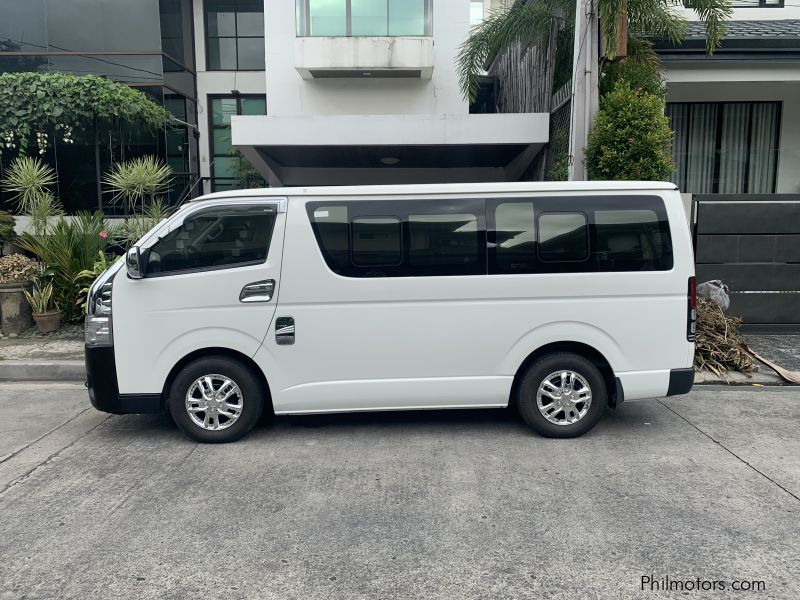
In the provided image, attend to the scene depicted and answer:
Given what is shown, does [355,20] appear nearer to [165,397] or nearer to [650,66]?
[650,66]

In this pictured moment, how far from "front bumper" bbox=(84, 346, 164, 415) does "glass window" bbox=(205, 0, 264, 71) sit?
1507cm

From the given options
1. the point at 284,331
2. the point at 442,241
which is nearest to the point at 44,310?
the point at 284,331

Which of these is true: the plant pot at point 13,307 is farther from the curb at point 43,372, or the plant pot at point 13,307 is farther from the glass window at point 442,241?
the glass window at point 442,241

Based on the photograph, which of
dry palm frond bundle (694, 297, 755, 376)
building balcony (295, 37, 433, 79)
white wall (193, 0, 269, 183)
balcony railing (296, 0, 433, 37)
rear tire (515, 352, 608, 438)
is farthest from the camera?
white wall (193, 0, 269, 183)

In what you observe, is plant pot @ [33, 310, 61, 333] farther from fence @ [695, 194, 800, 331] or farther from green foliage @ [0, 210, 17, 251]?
fence @ [695, 194, 800, 331]

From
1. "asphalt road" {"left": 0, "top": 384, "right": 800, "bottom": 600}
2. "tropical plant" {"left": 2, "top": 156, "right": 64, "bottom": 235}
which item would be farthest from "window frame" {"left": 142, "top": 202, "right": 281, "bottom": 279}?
"tropical plant" {"left": 2, "top": 156, "right": 64, "bottom": 235}

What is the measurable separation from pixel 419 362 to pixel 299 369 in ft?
3.30

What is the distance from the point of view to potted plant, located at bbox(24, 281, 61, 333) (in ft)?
31.0

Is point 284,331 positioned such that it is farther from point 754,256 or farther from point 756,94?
point 756,94

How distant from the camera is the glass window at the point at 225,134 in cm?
1822

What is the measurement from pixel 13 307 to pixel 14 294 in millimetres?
201

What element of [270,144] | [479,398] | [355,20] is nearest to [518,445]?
[479,398]

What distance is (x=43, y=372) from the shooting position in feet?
25.4

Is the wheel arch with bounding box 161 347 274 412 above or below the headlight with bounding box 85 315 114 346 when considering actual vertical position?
below
